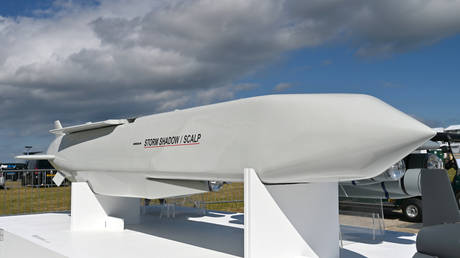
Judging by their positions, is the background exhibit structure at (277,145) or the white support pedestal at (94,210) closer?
the background exhibit structure at (277,145)

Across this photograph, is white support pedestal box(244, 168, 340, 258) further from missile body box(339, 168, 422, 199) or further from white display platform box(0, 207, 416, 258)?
missile body box(339, 168, 422, 199)

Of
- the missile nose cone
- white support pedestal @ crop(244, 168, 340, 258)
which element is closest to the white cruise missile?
the missile nose cone

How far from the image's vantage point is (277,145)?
364 centimetres

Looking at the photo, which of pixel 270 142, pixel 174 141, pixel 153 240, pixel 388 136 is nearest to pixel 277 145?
pixel 270 142

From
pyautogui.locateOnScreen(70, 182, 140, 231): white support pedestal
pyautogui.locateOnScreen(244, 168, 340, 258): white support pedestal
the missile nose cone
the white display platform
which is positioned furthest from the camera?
pyautogui.locateOnScreen(70, 182, 140, 231): white support pedestal

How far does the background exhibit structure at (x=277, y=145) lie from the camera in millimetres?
3305

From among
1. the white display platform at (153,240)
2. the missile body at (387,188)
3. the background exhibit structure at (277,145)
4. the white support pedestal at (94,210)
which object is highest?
the background exhibit structure at (277,145)

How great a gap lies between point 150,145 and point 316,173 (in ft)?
8.34

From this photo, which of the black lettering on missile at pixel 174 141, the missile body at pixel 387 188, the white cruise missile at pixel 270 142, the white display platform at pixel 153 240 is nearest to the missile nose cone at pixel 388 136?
the white cruise missile at pixel 270 142

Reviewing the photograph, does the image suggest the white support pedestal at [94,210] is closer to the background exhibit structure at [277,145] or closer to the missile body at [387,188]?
the background exhibit structure at [277,145]

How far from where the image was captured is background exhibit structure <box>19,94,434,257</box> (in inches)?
130

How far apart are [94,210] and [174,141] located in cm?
263

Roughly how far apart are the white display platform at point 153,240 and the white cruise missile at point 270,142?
73 centimetres

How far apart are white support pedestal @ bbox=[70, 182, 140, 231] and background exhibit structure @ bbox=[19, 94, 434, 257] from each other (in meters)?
1.17
